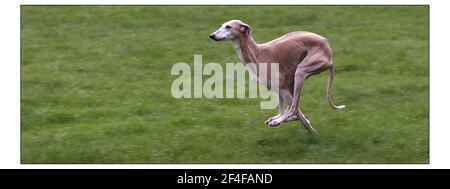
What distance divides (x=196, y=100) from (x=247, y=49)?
3796 millimetres

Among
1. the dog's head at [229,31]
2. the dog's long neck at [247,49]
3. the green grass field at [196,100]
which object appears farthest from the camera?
the green grass field at [196,100]

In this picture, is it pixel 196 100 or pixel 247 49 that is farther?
pixel 196 100

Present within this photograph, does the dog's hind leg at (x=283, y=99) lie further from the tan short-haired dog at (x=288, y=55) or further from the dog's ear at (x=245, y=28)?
the dog's ear at (x=245, y=28)

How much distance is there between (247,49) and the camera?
42.9 ft

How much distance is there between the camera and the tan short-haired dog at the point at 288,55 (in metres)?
12.9

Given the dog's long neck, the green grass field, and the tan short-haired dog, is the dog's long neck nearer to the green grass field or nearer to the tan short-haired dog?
the tan short-haired dog

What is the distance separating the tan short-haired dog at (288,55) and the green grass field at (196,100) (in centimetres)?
101

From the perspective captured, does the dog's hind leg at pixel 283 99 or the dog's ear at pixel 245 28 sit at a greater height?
the dog's ear at pixel 245 28

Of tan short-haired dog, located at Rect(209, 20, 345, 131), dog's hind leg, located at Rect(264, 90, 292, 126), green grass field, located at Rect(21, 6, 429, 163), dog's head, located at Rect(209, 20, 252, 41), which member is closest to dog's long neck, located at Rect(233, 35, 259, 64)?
tan short-haired dog, located at Rect(209, 20, 345, 131)

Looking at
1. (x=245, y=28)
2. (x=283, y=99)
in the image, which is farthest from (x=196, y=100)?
(x=245, y=28)

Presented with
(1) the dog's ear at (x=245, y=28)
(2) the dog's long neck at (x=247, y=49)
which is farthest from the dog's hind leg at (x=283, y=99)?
(1) the dog's ear at (x=245, y=28)

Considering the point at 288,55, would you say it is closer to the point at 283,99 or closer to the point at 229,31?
the point at 283,99

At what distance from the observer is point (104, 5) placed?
2395cm

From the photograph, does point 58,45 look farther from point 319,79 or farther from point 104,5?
point 319,79
